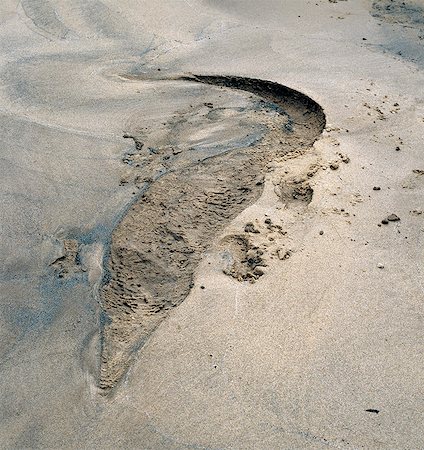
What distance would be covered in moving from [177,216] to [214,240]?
0.96 ft

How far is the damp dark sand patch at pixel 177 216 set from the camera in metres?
2.43

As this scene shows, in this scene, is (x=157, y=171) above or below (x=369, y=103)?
below

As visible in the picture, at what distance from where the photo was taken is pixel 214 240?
2.79m

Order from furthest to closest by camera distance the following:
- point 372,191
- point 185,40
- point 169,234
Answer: point 185,40 → point 372,191 → point 169,234

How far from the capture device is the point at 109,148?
3463mm

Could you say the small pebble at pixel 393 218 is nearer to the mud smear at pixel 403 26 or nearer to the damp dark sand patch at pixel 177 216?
the damp dark sand patch at pixel 177 216

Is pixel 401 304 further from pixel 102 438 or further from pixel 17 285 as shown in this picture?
pixel 17 285

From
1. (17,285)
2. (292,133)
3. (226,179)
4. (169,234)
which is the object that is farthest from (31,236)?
(292,133)

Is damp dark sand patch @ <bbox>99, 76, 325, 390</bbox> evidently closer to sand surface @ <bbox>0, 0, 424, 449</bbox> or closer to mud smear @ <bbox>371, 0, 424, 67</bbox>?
sand surface @ <bbox>0, 0, 424, 449</bbox>

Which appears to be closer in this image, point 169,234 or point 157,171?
point 169,234

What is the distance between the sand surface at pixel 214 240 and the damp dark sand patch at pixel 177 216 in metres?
0.01

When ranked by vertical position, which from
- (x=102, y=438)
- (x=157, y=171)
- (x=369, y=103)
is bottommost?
(x=102, y=438)

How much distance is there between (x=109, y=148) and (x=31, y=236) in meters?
0.89

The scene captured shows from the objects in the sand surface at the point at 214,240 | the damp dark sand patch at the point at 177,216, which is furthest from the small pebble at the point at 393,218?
the damp dark sand patch at the point at 177,216
